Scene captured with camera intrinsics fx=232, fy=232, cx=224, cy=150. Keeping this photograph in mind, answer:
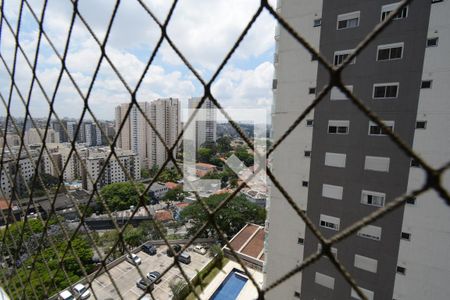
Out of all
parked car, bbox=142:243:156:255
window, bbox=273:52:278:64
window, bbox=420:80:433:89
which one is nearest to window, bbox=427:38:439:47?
window, bbox=420:80:433:89

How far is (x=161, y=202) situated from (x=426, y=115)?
36.5 ft

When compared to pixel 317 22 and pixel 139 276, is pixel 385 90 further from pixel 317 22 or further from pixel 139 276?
pixel 139 276

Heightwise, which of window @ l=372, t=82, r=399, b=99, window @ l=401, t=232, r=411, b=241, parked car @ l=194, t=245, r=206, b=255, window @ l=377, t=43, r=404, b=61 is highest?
window @ l=377, t=43, r=404, b=61

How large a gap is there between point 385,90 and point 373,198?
115 cm

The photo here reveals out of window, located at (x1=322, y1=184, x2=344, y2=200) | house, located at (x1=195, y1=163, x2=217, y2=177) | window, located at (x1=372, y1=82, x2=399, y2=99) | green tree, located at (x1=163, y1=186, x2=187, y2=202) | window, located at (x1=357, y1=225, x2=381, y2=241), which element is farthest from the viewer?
green tree, located at (x1=163, y1=186, x2=187, y2=202)

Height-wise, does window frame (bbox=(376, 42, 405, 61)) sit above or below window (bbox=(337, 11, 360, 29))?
below

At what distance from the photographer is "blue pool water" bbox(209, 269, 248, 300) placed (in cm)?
542

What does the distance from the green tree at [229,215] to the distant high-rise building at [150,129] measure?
8.49 ft

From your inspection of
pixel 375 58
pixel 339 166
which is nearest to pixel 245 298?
pixel 339 166

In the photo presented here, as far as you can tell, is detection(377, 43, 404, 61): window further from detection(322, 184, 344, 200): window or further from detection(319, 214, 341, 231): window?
detection(319, 214, 341, 231): window

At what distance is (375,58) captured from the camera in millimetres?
2359

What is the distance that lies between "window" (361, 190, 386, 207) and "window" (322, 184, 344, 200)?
0.22 meters

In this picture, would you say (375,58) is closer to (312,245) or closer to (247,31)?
(312,245)

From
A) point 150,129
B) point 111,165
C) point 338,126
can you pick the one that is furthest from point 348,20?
point 111,165
